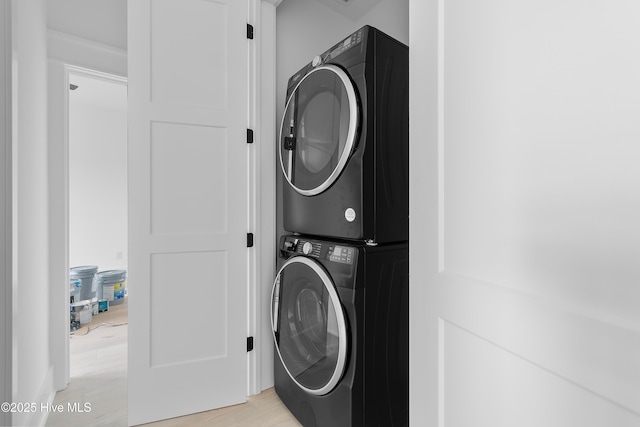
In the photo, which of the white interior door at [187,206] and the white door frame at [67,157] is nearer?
the white interior door at [187,206]

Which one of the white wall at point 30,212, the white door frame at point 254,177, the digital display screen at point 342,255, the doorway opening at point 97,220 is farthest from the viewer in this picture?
the doorway opening at point 97,220

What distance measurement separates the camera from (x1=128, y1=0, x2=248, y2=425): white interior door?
5.32ft

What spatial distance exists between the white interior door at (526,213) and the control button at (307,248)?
0.75 m

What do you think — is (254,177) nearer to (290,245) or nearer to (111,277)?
(290,245)

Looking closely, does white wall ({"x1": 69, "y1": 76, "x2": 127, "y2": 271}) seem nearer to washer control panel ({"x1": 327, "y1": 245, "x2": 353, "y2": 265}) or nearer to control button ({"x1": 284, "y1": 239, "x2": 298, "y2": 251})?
control button ({"x1": 284, "y1": 239, "x2": 298, "y2": 251})

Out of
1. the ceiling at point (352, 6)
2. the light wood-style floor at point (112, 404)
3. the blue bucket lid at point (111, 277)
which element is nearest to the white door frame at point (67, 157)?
the light wood-style floor at point (112, 404)

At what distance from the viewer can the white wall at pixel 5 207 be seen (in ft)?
3.41

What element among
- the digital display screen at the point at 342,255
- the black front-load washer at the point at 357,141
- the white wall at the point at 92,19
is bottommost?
the digital display screen at the point at 342,255

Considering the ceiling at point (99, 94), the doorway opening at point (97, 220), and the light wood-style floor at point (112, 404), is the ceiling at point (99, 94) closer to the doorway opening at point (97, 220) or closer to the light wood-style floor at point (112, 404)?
the doorway opening at point (97, 220)

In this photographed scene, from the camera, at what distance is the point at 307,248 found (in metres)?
1.53

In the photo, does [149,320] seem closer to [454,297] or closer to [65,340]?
[65,340]

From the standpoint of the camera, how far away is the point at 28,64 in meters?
1.40

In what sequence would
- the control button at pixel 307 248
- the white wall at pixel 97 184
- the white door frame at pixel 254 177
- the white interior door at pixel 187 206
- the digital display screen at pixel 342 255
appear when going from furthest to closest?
the white wall at pixel 97 184 < the white door frame at pixel 254 177 < the white interior door at pixel 187 206 < the control button at pixel 307 248 < the digital display screen at pixel 342 255

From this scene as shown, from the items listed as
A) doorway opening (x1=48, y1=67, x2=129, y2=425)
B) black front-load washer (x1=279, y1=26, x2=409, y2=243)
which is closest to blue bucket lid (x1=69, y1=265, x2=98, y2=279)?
doorway opening (x1=48, y1=67, x2=129, y2=425)
